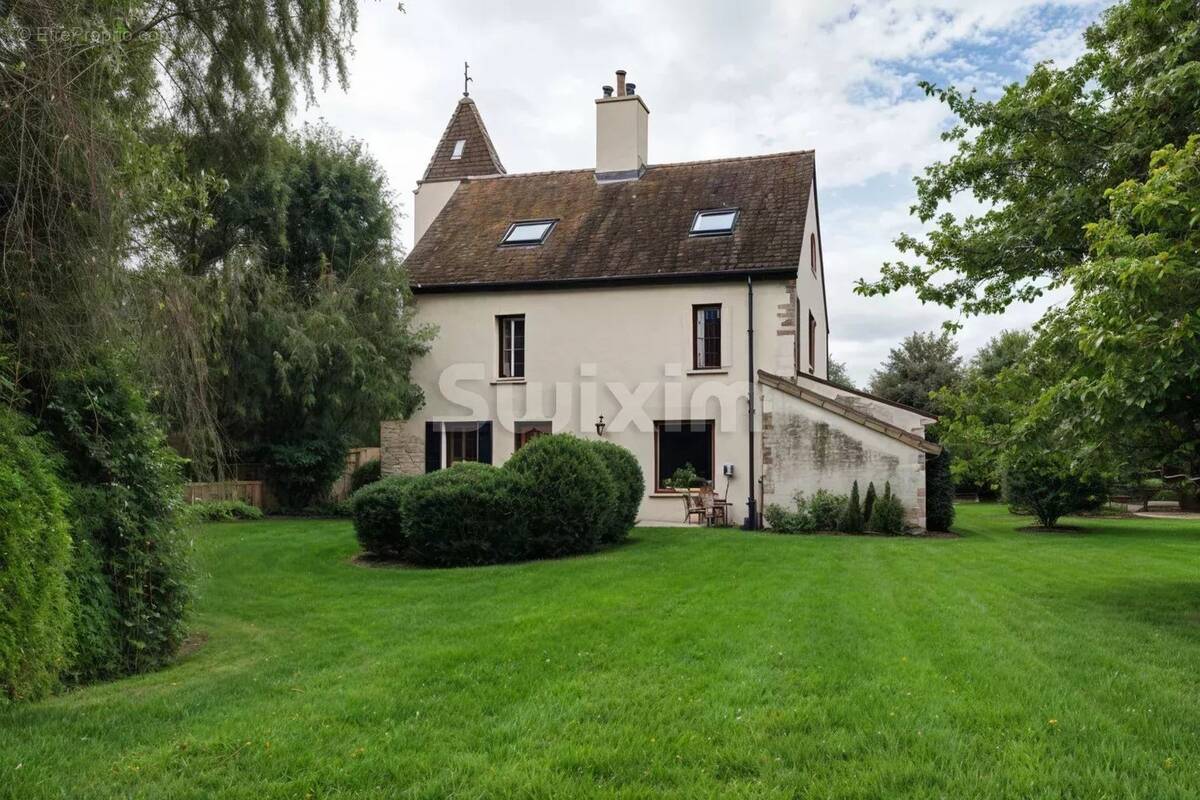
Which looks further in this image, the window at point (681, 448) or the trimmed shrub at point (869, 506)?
the window at point (681, 448)

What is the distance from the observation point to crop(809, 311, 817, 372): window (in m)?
20.9

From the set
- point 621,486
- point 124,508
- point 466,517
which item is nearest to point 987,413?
point 621,486

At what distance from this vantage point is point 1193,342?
604 cm

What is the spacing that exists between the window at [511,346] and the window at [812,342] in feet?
23.0

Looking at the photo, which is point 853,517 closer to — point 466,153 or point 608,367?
point 608,367

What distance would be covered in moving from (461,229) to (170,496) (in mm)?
15554

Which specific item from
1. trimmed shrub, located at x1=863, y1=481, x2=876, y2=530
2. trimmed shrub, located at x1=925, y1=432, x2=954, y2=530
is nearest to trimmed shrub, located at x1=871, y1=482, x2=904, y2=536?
trimmed shrub, located at x1=863, y1=481, x2=876, y2=530

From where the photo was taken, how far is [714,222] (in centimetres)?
1945

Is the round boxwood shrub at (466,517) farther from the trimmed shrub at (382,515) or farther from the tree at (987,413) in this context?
the tree at (987,413)

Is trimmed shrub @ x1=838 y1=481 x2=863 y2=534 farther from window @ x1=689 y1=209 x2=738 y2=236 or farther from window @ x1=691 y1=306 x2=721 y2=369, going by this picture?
window @ x1=689 y1=209 x2=738 y2=236

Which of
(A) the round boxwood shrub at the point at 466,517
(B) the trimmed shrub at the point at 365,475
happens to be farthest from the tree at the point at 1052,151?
(B) the trimmed shrub at the point at 365,475

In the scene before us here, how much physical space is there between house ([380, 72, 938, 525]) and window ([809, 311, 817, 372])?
0.08 meters

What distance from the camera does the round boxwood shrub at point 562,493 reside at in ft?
41.0

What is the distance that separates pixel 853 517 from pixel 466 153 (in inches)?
627
